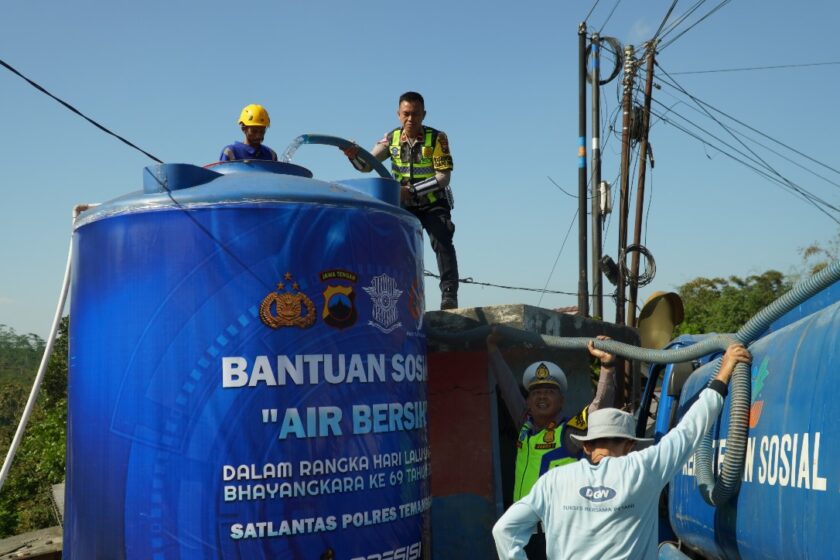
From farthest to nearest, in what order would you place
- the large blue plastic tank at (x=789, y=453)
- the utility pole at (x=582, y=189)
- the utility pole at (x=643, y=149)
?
1. the utility pole at (x=643, y=149)
2. the utility pole at (x=582, y=189)
3. the large blue plastic tank at (x=789, y=453)

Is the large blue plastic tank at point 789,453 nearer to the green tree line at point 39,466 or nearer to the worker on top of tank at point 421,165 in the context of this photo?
the worker on top of tank at point 421,165

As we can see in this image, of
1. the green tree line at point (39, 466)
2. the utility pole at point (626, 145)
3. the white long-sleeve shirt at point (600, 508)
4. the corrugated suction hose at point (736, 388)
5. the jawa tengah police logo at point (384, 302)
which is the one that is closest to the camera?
the white long-sleeve shirt at point (600, 508)

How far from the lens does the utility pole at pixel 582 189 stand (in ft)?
47.4

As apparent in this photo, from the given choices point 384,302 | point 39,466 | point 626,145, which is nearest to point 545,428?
point 384,302

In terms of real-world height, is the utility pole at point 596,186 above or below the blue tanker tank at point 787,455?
above

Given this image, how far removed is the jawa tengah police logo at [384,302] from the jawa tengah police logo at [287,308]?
0.34 metres

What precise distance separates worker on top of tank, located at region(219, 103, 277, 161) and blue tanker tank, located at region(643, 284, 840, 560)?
3.07 meters

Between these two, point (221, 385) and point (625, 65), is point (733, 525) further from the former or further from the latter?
point (625, 65)

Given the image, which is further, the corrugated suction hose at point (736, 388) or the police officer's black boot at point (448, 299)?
the police officer's black boot at point (448, 299)

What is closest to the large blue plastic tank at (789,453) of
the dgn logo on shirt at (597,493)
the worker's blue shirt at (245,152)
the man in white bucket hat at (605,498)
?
the man in white bucket hat at (605,498)

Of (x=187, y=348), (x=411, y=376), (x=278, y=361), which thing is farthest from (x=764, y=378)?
(x=187, y=348)

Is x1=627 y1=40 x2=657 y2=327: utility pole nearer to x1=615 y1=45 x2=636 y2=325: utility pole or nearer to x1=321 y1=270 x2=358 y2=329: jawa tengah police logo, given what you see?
x1=615 y1=45 x2=636 y2=325: utility pole

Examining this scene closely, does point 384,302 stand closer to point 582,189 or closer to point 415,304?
point 415,304

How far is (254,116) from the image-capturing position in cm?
586
